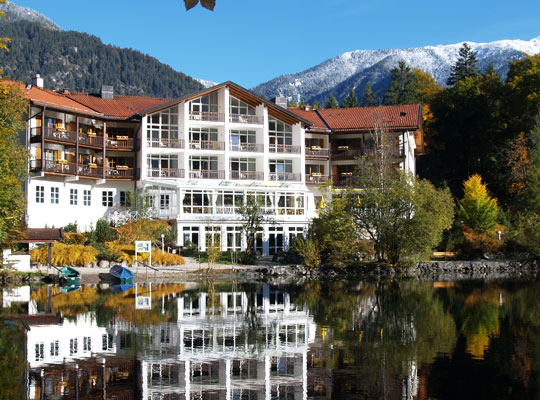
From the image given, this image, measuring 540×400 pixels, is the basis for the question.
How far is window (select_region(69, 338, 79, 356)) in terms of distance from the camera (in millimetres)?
14539

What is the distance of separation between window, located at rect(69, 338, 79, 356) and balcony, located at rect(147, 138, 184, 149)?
109 ft

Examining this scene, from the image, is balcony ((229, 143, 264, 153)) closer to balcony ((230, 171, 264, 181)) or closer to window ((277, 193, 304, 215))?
balcony ((230, 171, 264, 181))

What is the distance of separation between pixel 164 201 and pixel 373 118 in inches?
708

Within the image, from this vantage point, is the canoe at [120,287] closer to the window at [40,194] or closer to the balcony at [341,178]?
the window at [40,194]

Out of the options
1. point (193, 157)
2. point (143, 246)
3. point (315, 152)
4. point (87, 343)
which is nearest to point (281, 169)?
point (315, 152)

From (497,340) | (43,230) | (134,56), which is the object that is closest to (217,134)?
(43,230)

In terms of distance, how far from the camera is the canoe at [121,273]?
32.7 metres

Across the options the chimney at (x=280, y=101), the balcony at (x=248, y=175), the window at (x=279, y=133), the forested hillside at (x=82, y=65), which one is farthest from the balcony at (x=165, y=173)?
the forested hillside at (x=82, y=65)

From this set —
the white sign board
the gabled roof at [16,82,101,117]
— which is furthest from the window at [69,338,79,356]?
the gabled roof at [16,82,101,117]

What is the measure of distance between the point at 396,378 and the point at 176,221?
109 ft

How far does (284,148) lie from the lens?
170ft

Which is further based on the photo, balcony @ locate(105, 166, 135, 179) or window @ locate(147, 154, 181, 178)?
window @ locate(147, 154, 181, 178)

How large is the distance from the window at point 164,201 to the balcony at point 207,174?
305 cm

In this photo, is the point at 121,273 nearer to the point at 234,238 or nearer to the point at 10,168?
the point at 10,168
